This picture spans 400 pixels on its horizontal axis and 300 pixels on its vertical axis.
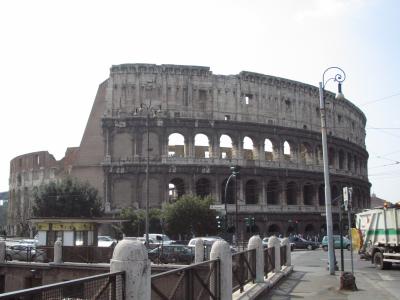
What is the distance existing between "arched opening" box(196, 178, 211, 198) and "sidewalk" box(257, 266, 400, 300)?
3747 centimetres

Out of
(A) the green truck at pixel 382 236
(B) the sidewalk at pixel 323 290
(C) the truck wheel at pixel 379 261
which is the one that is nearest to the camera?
(B) the sidewalk at pixel 323 290

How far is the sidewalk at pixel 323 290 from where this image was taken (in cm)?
1288

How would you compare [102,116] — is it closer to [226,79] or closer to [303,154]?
[226,79]

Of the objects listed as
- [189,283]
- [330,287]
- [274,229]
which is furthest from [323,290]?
[274,229]

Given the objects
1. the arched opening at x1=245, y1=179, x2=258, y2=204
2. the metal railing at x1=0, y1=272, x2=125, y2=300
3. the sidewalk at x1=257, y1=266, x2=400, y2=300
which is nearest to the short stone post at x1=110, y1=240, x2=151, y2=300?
the metal railing at x1=0, y1=272, x2=125, y2=300

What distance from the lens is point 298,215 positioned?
58281mm

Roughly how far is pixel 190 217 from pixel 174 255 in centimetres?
2074

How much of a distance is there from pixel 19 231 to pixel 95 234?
46472mm

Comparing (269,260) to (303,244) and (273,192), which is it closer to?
(303,244)

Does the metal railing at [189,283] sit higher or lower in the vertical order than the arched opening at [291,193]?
lower

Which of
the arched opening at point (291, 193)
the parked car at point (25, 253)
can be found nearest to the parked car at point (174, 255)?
the parked car at point (25, 253)

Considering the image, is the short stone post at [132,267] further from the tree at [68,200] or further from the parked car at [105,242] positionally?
the tree at [68,200]

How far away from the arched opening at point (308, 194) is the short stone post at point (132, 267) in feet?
184

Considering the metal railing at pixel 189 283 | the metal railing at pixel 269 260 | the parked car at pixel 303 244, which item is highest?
the metal railing at pixel 189 283
